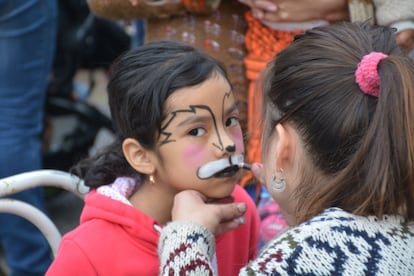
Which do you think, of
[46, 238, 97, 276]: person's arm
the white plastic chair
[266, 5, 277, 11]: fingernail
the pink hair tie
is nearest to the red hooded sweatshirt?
[46, 238, 97, 276]: person's arm

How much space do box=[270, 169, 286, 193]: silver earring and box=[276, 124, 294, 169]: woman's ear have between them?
0.12 feet

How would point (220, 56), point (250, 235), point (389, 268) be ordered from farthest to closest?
1. point (220, 56)
2. point (250, 235)
3. point (389, 268)

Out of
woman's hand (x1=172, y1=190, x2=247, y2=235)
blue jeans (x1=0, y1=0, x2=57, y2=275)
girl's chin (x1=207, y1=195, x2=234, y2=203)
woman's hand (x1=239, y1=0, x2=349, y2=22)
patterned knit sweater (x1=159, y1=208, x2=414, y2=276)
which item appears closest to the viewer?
patterned knit sweater (x1=159, y1=208, x2=414, y2=276)

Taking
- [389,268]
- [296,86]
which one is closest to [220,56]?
[296,86]

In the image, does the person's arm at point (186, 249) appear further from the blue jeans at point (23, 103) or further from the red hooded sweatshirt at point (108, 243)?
the blue jeans at point (23, 103)

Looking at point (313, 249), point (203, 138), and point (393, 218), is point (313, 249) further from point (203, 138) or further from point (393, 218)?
point (203, 138)

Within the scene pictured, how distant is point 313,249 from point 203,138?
427mm

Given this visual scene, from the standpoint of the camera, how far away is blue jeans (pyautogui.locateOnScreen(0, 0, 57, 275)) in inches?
97.0

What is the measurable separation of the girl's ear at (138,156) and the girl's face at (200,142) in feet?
0.10

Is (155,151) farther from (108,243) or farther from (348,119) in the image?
(348,119)

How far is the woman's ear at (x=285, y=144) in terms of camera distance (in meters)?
1.27

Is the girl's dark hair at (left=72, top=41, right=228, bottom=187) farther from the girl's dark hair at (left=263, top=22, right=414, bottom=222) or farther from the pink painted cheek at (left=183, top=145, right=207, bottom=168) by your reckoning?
the girl's dark hair at (left=263, top=22, right=414, bottom=222)

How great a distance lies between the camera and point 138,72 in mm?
1477

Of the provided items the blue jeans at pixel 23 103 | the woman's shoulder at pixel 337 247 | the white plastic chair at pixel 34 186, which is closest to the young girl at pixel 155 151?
the white plastic chair at pixel 34 186
